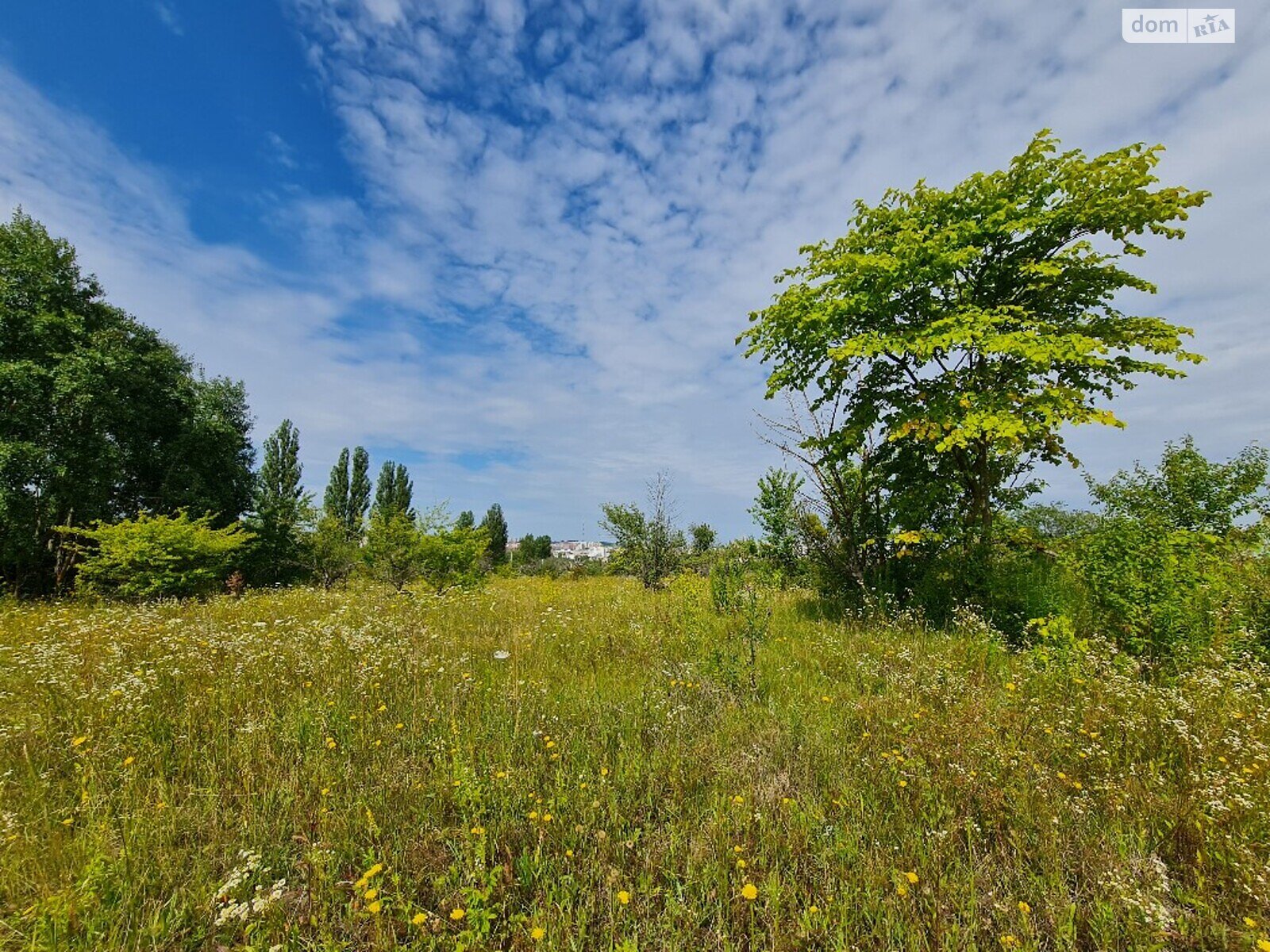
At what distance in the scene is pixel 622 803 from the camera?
2900 mm

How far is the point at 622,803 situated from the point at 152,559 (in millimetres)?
15793

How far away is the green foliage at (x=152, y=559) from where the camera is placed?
12266mm

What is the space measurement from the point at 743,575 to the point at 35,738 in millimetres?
7728

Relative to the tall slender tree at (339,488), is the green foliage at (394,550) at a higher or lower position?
lower

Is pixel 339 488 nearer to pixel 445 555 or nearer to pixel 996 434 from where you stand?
pixel 445 555

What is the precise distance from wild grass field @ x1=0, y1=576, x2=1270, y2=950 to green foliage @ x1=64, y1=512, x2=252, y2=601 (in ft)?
33.5

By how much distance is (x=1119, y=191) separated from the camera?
5.93 m

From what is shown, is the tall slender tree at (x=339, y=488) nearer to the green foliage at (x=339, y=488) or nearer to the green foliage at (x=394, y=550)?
the green foliage at (x=339, y=488)

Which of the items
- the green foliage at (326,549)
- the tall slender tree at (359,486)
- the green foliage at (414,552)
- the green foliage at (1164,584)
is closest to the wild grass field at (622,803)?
the green foliage at (1164,584)

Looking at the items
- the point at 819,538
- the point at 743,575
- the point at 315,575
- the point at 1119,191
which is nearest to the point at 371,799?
the point at 743,575

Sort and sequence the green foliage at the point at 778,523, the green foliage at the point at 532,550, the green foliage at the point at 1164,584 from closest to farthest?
the green foliage at the point at 1164,584 < the green foliage at the point at 778,523 < the green foliage at the point at 532,550

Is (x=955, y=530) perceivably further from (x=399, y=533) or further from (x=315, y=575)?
(x=315, y=575)

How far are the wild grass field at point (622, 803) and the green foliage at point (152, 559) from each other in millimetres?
10203

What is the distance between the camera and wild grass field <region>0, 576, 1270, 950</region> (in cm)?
210
